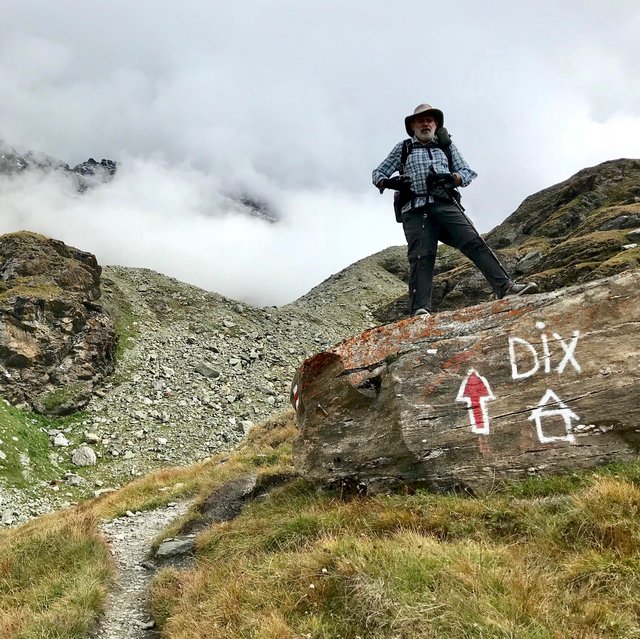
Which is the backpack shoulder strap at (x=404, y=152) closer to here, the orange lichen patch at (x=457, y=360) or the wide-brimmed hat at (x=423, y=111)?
the wide-brimmed hat at (x=423, y=111)

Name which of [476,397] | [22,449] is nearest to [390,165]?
[476,397]

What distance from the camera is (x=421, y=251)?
9.00 meters

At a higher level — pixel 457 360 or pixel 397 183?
pixel 397 183

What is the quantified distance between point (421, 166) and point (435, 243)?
1452 mm

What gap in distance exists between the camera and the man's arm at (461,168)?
9.01 meters

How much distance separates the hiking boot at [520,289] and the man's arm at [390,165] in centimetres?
303

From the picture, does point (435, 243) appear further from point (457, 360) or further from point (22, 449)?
point (22, 449)

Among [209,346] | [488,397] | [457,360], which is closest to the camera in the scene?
[488,397]

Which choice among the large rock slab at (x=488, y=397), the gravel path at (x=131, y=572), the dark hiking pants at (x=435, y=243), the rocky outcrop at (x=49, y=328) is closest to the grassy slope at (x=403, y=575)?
the gravel path at (x=131, y=572)

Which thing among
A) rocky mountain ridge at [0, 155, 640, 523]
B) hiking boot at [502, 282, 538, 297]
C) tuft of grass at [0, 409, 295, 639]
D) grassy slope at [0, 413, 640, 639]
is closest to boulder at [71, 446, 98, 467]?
rocky mountain ridge at [0, 155, 640, 523]

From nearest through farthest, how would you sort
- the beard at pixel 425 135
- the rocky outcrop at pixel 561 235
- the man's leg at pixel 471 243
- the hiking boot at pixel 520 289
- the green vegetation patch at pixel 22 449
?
the hiking boot at pixel 520 289 → the man's leg at pixel 471 243 → the beard at pixel 425 135 → the green vegetation patch at pixel 22 449 → the rocky outcrop at pixel 561 235

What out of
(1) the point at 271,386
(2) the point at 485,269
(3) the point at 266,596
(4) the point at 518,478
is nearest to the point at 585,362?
(4) the point at 518,478

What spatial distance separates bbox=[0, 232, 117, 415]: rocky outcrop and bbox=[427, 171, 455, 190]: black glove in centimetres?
3190

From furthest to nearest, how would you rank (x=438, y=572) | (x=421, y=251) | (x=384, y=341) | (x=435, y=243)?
Answer: (x=435, y=243)
(x=421, y=251)
(x=384, y=341)
(x=438, y=572)
